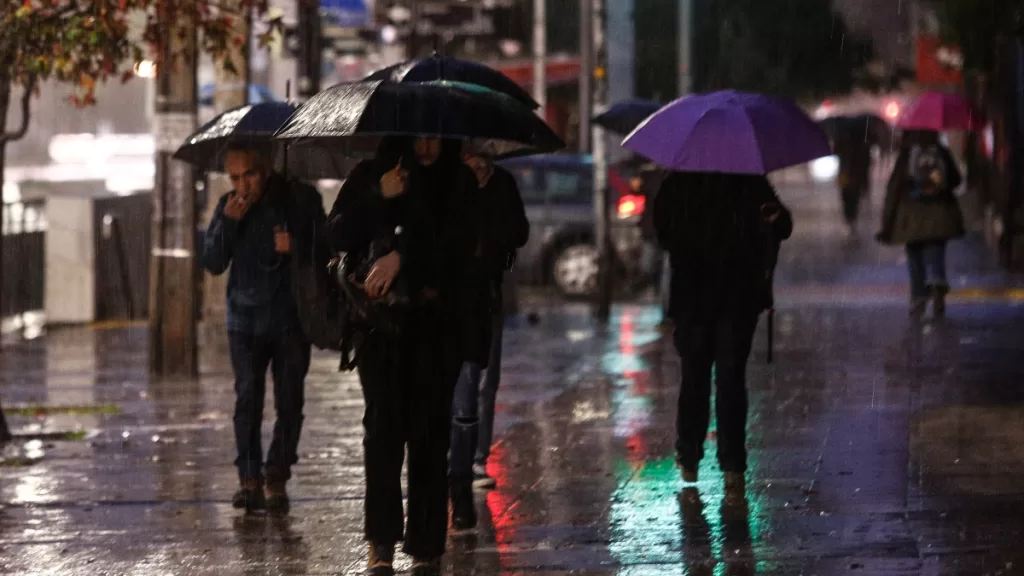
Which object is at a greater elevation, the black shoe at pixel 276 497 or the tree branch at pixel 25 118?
the tree branch at pixel 25 118

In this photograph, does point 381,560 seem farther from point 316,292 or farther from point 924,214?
point 924,214

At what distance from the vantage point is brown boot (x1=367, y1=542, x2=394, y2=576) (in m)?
6.79

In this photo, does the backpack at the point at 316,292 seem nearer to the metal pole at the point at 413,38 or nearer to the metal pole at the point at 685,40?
the metal pole at the point at 413,38

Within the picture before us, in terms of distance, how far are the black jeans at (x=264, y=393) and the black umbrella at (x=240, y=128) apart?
2.88 feet

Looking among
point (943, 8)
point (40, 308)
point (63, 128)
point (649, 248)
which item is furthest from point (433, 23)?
point (63, 128)

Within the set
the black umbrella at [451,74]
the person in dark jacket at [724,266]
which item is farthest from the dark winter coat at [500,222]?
the person in dark jacket at [724,266]

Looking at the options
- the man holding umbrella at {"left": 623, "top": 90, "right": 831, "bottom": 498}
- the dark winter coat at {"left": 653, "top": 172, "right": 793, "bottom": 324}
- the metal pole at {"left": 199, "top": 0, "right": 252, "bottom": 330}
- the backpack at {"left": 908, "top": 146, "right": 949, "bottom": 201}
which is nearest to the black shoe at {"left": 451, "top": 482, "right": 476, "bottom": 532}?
the man holding umbrella at {"left": 623, "top": 90, "right": 831, "bottom": 498}

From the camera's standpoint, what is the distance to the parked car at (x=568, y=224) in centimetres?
2014

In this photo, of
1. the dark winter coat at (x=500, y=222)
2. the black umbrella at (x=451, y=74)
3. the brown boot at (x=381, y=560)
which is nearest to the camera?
the brown boot at (x=381, y=560)

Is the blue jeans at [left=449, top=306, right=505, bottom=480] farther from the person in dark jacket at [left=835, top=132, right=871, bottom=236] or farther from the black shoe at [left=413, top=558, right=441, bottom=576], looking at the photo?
the person in dark jacket at [left=835, top=132, right=871, bottom=236]

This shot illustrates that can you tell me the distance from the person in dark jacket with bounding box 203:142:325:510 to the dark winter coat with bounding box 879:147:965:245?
9096mm

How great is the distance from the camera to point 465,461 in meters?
7.98

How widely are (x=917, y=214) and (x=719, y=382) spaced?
326 inches

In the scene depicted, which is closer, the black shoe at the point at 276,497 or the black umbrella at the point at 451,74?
the black umbrella at the point at 451,74
